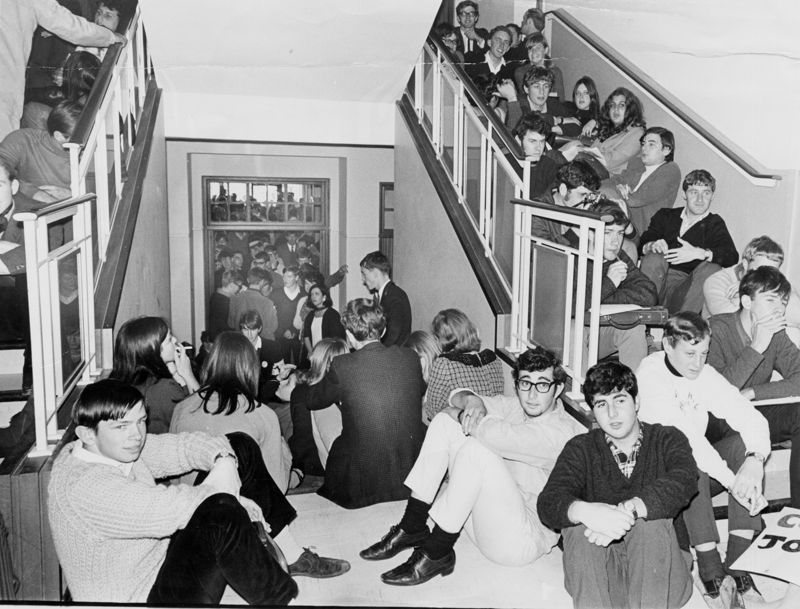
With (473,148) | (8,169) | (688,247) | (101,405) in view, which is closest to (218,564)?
(101,405)

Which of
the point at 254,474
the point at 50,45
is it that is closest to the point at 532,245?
the point at 254,474

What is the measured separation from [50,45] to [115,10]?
0.76 ft

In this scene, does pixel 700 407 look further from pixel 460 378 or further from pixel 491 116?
pixel 491 116

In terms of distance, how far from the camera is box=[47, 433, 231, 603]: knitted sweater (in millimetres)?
1706

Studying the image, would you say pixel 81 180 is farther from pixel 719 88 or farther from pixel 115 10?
pixel 719 88

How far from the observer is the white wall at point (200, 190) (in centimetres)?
235

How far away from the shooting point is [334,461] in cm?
239

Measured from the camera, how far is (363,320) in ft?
8.00

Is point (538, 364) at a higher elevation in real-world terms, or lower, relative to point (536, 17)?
lower

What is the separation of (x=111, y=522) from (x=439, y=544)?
2.97 feet

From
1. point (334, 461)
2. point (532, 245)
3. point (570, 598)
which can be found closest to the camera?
point (570, 598)

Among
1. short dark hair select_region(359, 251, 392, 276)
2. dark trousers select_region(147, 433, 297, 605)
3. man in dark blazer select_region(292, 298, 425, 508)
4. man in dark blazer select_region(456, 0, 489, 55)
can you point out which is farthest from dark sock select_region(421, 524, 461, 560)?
man in dark blazer select_region(456, 0, 489, 55)

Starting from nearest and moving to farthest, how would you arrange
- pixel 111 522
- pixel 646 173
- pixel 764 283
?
pixel 111 522 < pixel 764 283 < pixel 646 173

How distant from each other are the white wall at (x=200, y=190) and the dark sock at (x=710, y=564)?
1365mm
